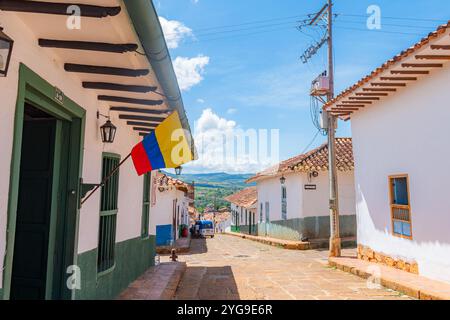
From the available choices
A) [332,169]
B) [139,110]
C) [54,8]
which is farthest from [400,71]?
[54,8]

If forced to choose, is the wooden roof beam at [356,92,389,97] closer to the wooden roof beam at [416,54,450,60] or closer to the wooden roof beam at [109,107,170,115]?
the wooden roof beam at [416,54,450,60]

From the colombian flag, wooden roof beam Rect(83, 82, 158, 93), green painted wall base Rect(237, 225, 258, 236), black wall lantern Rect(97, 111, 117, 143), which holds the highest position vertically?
wooden roof beam Rect(83, 82, 158, 93)

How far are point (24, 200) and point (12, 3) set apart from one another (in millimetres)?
2445

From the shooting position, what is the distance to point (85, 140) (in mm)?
4734

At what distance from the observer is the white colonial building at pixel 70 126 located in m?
2.96

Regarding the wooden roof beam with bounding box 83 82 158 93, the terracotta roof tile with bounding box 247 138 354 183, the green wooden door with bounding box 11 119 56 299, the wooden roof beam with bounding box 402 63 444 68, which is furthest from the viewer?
the terracotta roof tile with bounding box 247 138 354 183

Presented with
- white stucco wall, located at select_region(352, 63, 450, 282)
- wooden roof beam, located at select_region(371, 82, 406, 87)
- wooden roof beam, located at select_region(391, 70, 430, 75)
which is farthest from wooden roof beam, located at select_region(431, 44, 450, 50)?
wooden roof beam, located at select_region(371, 82, 406, 87)

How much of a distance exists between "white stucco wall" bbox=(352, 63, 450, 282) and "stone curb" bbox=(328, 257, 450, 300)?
0.31 meters

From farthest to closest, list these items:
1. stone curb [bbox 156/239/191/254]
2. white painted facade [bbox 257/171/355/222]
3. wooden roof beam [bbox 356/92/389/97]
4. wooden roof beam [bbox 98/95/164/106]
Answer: white painted facade [bbox 257/171/355/222] → stone curb [bbox 156/239/191/254] → wooden roof beam [bbox 356/92/389/97] → wooden roof beam [bbox 98/95/164/106]

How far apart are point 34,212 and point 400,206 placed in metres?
6.82

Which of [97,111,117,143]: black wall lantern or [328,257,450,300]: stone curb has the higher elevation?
[97,111,117,143]: black wall lantern

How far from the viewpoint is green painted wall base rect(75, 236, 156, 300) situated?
15.7ft

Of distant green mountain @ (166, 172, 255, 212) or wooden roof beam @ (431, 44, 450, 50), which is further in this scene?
distant green mountain @ (166, 172, 255, 212)

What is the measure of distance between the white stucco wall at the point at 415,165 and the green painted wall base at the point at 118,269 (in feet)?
17.9
